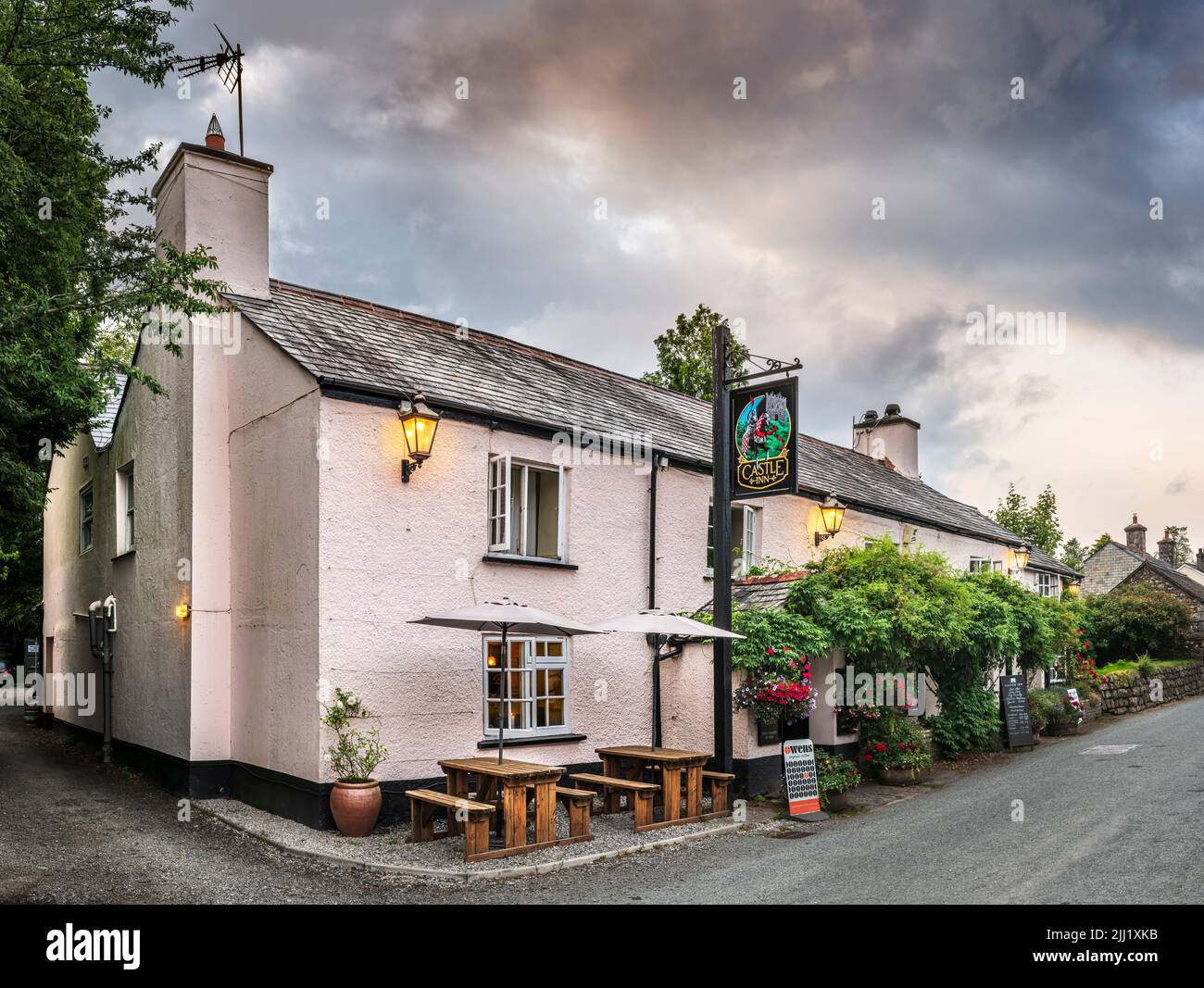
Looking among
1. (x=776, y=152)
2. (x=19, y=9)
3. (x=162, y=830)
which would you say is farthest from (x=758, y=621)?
(x=19, y=9)

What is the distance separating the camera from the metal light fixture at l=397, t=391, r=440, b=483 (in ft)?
35.9

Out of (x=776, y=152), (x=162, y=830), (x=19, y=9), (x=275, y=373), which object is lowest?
(x=162, y=830)

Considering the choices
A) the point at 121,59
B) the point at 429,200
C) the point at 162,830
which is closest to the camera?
the point at 162,830

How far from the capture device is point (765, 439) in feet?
41.1

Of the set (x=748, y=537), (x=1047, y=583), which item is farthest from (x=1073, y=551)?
(x=748, y=537)

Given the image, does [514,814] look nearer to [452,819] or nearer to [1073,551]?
[452,819]

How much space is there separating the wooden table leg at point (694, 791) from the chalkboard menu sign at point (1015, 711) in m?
8.80

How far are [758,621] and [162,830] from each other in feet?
25.4

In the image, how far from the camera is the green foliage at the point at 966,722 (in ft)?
54.4

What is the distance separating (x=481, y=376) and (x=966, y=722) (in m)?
10.5

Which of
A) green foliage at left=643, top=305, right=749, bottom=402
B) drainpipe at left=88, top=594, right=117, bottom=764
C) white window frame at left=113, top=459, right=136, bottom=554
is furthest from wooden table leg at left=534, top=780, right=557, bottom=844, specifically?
green foliage at left=643, top=305, right=749, bottom=402

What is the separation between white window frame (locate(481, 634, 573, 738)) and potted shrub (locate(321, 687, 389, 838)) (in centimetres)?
158
